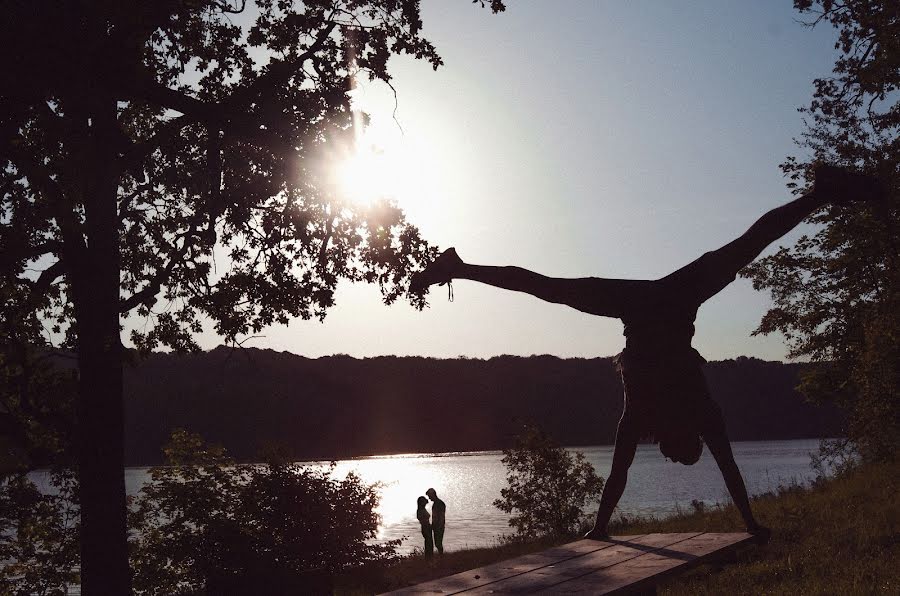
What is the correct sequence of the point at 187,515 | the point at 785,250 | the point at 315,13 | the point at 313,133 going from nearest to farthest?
the point at 313,133 → the point at 315,13 → the point at 187,515 → the point at 785,250

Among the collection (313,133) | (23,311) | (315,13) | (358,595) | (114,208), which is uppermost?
(315,13)

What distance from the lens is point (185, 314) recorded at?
1630 cm

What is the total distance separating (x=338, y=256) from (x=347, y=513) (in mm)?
5130

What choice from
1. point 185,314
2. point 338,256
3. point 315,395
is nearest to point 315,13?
point 338,256

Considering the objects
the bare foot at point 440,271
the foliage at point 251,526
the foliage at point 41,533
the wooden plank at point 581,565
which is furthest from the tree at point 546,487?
the bare foot at point 440,271

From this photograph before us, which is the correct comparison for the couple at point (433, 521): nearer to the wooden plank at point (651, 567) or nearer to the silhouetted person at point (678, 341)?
the silhouetted person at point (678, 341)

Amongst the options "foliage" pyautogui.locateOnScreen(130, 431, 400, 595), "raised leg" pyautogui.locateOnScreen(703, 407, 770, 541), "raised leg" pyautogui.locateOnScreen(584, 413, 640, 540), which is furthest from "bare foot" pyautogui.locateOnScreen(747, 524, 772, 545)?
"foliage" pyautogui.locateOnScreen(130, 431, 400, 595)

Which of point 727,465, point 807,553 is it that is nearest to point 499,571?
point 727,465

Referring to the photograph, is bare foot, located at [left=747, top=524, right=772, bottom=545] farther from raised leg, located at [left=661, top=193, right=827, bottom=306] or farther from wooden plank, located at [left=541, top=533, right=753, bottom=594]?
raised leg, located at [left=661, top=193, right=827, bottom=306]

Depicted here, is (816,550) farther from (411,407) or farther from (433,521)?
(411,407)

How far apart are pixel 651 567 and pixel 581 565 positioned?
0.44m

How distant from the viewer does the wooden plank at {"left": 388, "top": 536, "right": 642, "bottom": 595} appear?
4301 millimetres

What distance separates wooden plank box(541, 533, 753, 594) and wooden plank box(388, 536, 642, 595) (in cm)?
46

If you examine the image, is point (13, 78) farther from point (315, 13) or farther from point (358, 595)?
point (358, 595)
